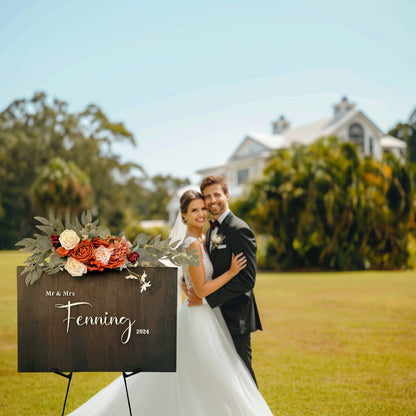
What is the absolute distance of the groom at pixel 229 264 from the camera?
384 centimetres

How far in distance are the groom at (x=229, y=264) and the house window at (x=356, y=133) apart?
4024 cm

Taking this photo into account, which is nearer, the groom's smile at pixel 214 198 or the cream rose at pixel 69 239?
the cream rose at pixel 69 239

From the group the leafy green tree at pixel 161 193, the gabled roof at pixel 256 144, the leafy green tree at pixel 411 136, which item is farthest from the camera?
the leafy green tree at pixel 161 193

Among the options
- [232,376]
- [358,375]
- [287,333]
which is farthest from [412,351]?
[232,376]

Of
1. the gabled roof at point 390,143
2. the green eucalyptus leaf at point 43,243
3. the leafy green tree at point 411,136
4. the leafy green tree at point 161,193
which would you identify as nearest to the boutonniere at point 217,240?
the green eucalyptus leaf at point 43,243

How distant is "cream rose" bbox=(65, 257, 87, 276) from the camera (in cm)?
324

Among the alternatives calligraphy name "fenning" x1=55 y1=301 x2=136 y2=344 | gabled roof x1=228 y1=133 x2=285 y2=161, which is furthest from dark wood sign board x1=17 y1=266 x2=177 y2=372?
gabled roof x1=228 y1=133 x2=285 y2=161

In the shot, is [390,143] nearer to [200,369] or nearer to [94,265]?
[200,369]

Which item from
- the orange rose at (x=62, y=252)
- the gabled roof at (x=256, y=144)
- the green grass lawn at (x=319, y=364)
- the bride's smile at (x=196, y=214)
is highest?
the gabled roof at (x=256, y=144)

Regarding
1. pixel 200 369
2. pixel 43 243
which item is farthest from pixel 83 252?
pixel 200 369

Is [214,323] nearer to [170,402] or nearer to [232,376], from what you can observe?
[232,376]

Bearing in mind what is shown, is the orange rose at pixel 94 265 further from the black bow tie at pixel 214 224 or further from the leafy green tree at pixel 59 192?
the leafy green tree at pixel 59 192

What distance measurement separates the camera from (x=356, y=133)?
1663 inches

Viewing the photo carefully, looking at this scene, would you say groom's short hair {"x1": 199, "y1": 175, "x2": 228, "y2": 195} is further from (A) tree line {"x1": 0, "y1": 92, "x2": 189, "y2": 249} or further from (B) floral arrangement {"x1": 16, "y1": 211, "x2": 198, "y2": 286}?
(A) tree line {"x1": 0, "y1": 92, "x2": 189, "y2": 249}
